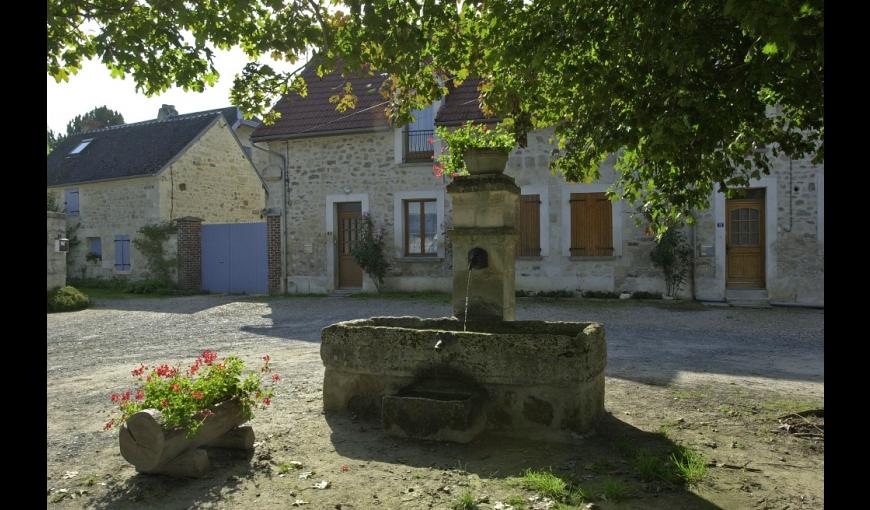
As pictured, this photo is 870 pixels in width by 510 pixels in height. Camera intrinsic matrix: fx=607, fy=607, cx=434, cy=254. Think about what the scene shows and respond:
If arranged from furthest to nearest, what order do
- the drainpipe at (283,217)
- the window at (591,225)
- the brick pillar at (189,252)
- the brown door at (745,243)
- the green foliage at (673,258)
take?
the brick pillar at (189,252)
the drainpipe at (283,217)
the window at (591,225)
the brown door at (745,243)
the green foliage at (673,258)

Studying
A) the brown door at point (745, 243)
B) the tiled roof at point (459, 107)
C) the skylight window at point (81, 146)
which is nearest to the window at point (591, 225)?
the brown door at point (745, 243)

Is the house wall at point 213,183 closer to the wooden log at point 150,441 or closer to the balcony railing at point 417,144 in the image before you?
the balcony railing at point 417,144

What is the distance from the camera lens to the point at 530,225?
1453 cm

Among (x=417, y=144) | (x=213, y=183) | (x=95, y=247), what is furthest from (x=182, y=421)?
(x=95, y=247)

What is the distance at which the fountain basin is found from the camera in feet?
14.1

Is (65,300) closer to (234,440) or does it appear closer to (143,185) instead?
(143,185)

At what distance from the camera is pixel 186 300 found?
53.5 ft

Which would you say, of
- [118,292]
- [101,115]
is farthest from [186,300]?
[101,115]

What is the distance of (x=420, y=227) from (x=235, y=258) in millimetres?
6408

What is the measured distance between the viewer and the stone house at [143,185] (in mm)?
20125

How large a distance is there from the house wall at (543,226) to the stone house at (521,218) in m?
0.03

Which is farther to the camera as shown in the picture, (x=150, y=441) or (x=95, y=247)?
(x=95, y=247)

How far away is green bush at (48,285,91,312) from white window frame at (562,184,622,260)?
11.6m
